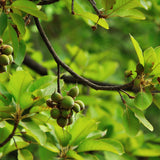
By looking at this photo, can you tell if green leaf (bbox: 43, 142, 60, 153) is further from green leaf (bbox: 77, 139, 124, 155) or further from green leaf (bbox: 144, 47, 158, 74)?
green leaf (bbox: 144, 47, 158, 74)

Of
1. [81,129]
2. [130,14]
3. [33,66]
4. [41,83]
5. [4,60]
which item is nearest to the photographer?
[4,60]

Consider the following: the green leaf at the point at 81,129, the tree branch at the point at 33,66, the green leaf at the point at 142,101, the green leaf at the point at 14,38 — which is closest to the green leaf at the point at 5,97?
the green leaf at the point at 14,38

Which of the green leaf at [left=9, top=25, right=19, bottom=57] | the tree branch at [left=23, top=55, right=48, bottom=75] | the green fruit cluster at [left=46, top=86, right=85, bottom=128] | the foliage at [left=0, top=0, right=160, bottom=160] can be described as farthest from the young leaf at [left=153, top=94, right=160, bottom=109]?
the tree branch at [left=23, top=55, right=48, bottom=75]

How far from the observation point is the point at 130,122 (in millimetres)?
981

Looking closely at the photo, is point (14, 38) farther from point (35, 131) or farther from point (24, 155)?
point (24, 155)

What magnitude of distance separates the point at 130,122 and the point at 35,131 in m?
0.30

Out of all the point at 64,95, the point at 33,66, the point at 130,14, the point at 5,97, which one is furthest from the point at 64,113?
the point at 33,66

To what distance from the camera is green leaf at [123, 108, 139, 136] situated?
97 centimetres

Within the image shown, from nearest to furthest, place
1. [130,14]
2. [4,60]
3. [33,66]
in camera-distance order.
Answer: [4,60], [130,14], [33,66]

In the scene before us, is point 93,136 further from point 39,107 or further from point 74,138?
point 39,107

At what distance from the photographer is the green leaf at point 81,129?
114 centimetres

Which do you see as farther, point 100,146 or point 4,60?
point 100,146

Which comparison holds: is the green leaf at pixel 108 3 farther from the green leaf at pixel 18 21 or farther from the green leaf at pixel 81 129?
the green leaf at pixel 81 129

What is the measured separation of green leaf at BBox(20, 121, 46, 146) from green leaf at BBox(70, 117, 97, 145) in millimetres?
204
